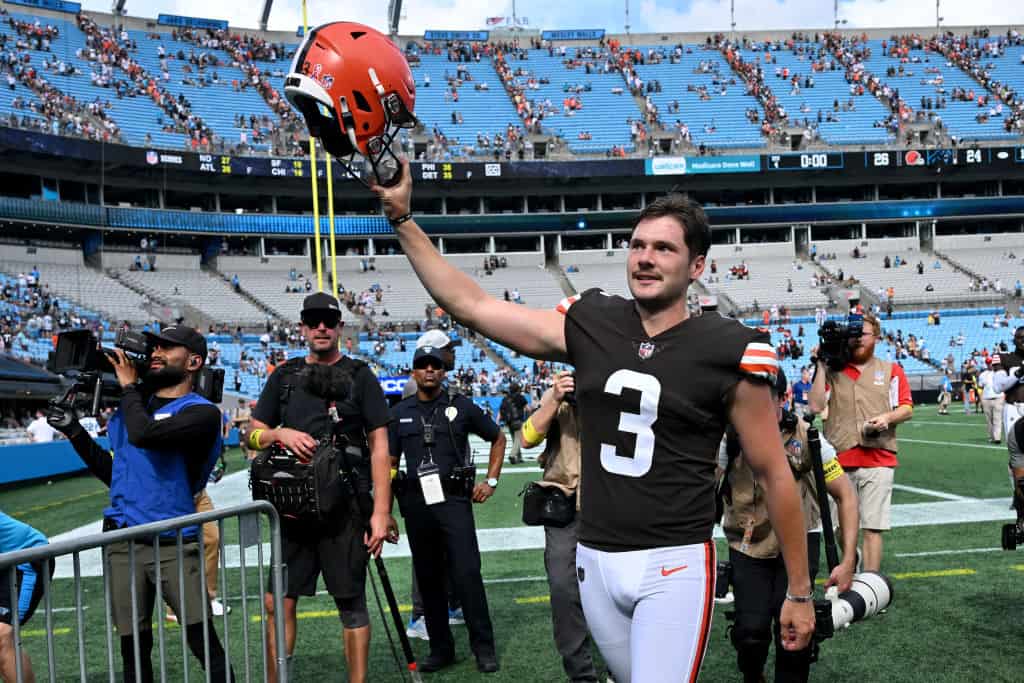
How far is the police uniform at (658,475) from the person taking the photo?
237 centimetres

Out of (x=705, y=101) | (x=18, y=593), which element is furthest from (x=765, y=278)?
(x=18, y=593)

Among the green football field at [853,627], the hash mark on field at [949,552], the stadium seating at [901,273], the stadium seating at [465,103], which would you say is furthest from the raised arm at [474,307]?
the stadium seating at [465,103]

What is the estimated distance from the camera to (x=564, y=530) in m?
4.50

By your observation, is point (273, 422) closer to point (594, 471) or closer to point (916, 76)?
point (594, 471)

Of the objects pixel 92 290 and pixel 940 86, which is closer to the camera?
pixel 92 290

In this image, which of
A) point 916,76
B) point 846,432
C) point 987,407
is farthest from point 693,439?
point 916,76

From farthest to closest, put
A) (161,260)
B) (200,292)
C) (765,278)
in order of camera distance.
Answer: (765,278) → (161,260) → (200,292)

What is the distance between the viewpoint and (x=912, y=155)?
49.8 metres

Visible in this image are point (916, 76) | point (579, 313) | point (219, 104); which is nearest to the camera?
point (579, 313)

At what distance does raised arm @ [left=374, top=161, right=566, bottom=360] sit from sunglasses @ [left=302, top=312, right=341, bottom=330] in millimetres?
1870

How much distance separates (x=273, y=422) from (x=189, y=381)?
48 cm

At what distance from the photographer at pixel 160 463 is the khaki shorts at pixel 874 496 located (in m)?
4.09

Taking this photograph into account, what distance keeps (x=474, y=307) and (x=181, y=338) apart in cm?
203

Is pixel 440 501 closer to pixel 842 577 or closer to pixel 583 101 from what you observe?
pixel 842 577
